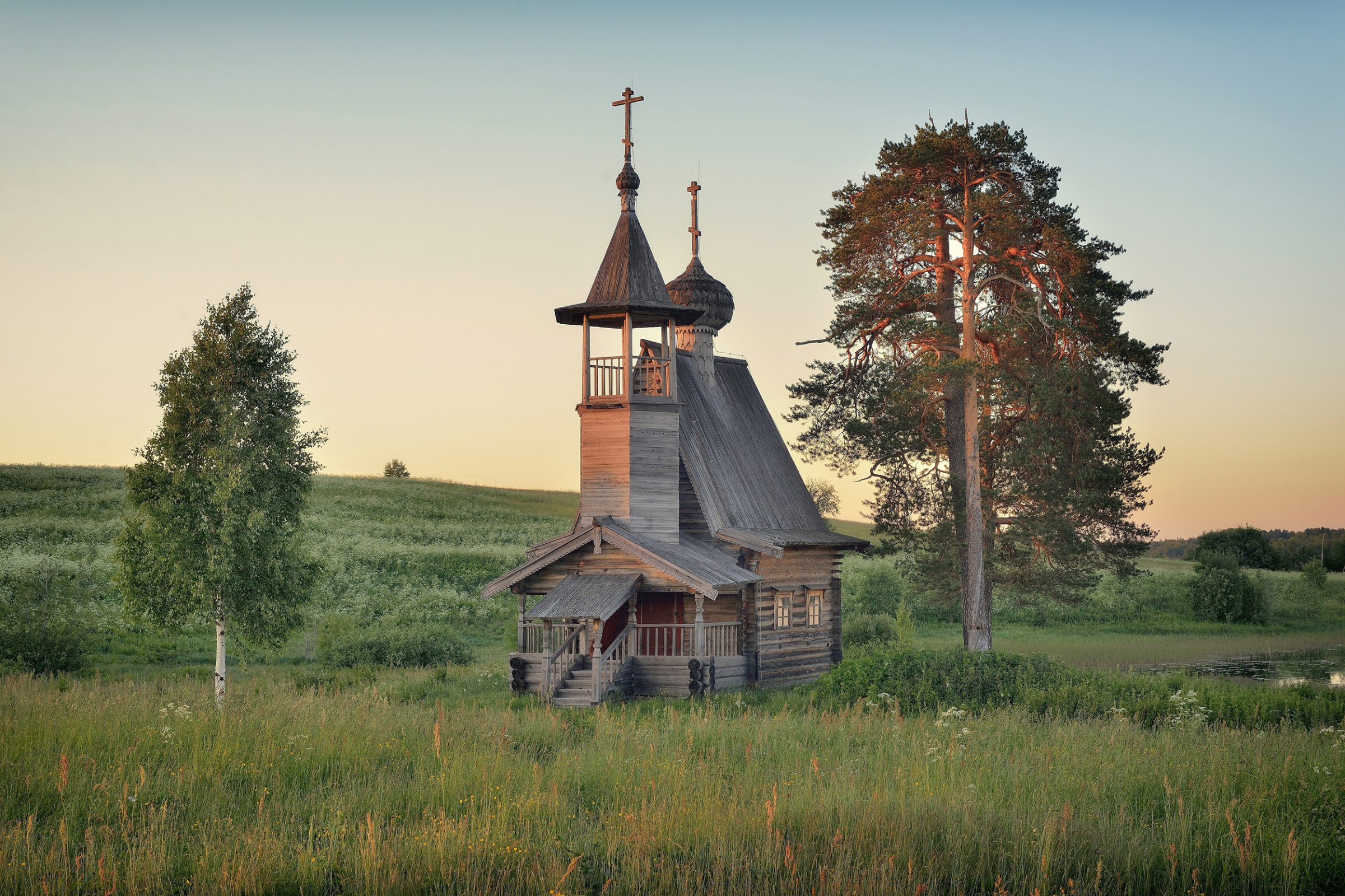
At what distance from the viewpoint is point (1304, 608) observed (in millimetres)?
52688

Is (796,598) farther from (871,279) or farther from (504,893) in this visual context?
(504,893)

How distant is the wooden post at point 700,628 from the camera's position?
23703mm

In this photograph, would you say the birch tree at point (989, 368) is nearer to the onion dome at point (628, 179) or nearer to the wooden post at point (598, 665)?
the onion dome at point (628, 179)

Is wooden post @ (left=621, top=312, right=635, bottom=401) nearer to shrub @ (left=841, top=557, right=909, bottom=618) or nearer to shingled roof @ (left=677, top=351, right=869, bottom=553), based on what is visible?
shingled roof @ (left=677, top=351, right=869, bottom=553)

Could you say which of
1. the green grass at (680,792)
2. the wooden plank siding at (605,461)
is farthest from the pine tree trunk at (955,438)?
the wooden plank siding at (605,461)

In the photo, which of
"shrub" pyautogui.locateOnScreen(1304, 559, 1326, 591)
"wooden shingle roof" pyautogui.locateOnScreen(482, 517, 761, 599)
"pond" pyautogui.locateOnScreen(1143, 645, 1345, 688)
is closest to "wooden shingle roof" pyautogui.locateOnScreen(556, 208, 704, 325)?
"wooden shingle roof" pyautogui.locateOnScreen(482, 517, 761, 599)

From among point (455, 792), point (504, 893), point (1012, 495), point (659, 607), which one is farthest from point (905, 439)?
point (504, 893)

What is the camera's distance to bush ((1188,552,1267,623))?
50.1 metres

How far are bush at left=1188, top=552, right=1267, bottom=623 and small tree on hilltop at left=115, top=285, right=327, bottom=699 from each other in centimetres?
4447

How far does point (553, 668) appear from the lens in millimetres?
22547

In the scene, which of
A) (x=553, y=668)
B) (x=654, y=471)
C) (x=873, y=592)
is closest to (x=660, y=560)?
(x=553, y=668)

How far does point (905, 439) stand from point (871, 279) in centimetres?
477

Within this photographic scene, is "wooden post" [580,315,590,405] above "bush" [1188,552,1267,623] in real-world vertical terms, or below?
above

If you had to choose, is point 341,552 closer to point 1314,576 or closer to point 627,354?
point 627,354
